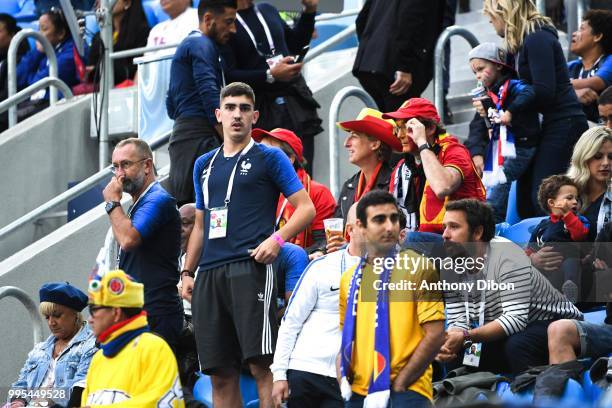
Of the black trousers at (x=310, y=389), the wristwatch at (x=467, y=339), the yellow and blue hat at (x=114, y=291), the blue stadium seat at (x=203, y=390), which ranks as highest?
the yellow and blue hat at (x=114, y=291)

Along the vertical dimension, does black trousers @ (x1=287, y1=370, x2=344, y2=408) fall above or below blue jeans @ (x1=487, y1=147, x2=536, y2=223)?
below

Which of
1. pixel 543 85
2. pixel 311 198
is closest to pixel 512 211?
pixel 543 85

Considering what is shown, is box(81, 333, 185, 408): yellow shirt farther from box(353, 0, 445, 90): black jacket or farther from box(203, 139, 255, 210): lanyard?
box(353, 0, 445, 90): black jacket

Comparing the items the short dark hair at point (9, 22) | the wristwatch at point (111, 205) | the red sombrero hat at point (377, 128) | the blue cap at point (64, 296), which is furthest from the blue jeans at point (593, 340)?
the short dark hair at point (9, 22)

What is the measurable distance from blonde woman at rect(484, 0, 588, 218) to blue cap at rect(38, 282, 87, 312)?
2938mm

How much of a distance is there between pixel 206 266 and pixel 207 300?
8.3 inches

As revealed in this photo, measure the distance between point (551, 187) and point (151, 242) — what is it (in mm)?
2329

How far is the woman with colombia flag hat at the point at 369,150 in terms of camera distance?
30.8ft

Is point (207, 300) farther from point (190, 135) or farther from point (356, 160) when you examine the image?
point (190, 135)

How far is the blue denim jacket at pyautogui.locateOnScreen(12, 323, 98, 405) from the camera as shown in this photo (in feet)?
30.5

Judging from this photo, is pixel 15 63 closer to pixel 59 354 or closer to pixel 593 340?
pixel 59 354

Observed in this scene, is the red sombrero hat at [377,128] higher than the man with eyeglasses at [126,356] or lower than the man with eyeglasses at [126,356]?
higher

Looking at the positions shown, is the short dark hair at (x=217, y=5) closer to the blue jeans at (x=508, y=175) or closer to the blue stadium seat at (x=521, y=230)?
the blue jeans at (x=508, y=175)

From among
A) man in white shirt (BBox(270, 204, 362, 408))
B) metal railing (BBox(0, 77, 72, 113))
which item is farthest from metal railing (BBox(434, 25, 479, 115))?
metal railing (BBox(0, 77, 72, 113))
